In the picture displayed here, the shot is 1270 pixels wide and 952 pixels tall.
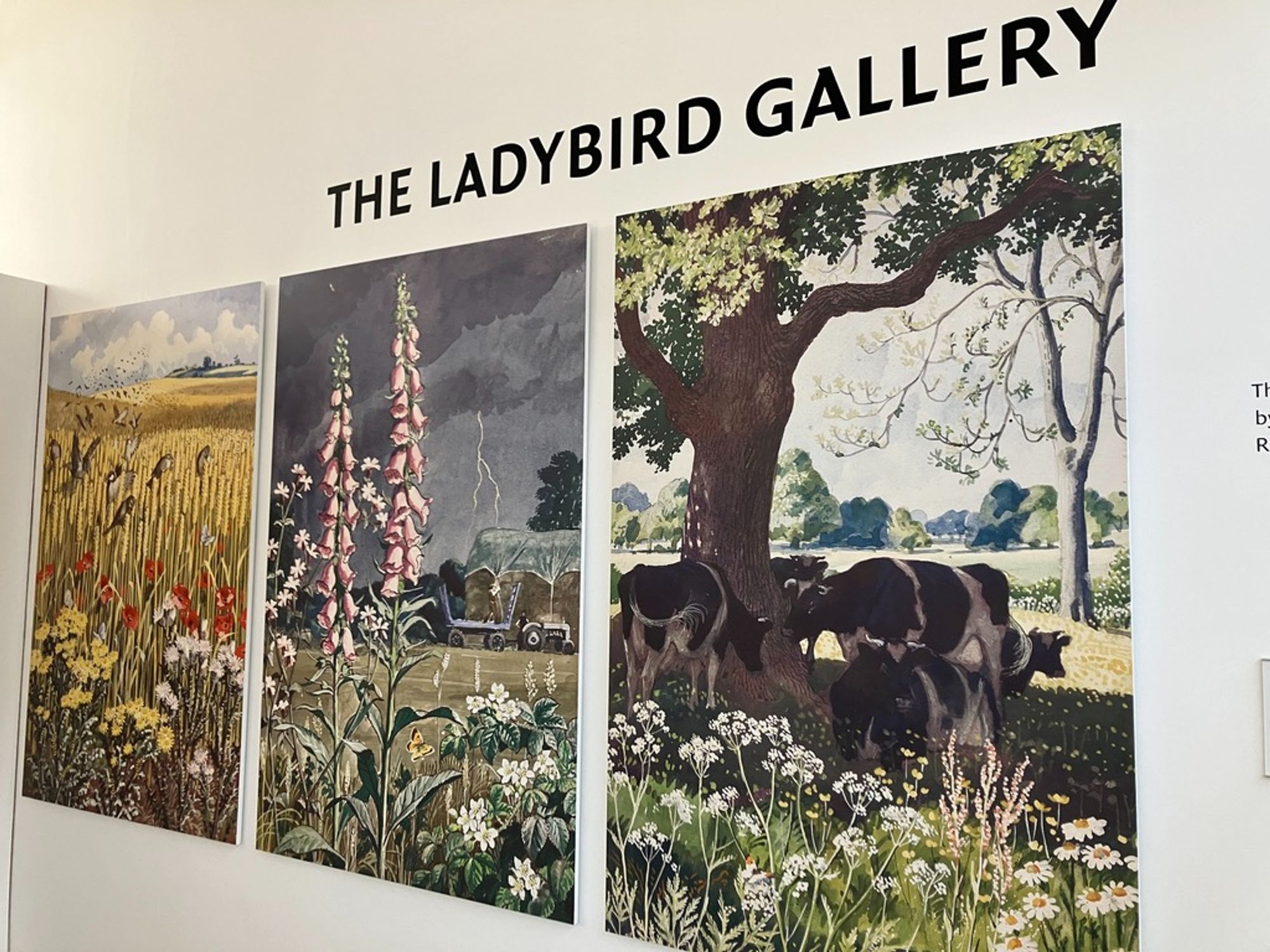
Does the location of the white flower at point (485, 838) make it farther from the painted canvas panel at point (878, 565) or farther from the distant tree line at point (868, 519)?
the distant tree line at point (868, 519)

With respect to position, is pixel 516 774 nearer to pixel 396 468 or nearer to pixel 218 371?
pixel 396 468

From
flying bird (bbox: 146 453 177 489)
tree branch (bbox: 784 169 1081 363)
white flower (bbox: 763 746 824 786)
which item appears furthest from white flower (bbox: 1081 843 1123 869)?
flying bird (bbox: 146 453 177 489)

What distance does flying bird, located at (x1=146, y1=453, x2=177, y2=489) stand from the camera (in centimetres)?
235

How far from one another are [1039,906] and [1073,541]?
18.5 inches

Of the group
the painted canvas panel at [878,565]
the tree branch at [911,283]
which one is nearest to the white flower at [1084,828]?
the painted canvas panel at [878,565]

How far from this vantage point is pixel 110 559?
243 cm

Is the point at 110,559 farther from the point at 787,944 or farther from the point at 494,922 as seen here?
the point at 787,944

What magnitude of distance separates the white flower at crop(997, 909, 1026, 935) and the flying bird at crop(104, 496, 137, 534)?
2.02 m

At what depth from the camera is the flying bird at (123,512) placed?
7.92 ft

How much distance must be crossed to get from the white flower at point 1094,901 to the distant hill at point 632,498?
0.81m

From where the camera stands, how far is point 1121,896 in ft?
4.21

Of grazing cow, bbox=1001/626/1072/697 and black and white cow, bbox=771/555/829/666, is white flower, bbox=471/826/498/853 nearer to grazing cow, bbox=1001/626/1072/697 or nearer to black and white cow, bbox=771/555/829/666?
black and white cow, bbox=771/555/829/666

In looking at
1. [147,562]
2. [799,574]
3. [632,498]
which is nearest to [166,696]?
[147,562]

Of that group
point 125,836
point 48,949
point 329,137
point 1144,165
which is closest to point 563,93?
point 329,137
